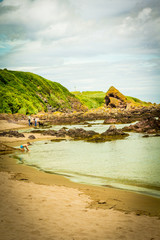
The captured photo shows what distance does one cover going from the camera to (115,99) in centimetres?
5688

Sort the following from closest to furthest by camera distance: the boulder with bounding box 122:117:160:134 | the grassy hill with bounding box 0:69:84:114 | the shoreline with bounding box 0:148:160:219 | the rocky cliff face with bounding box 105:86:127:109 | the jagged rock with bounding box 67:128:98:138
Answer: the shoreline with bounding box 0:148:160:219 < the jagged rock with bounding box 67:128:98:138 < the boulder with bounding box 122:117:160:134 < the grassy hill with bounding box 0:69:84:114 < the rocky cliff face with bounding box 105:86:127:109

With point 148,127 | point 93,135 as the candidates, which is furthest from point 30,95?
point 148,127

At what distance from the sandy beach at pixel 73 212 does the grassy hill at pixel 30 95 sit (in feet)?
158

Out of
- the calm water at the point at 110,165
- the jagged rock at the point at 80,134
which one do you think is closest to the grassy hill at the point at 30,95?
the jagged rock at the point at 80,134

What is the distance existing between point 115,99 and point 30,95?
34713 millimetres

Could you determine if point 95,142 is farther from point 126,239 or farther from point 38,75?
point 38,75

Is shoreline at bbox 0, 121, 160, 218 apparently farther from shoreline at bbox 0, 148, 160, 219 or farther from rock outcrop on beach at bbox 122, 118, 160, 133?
rock outcrop on beach at bbox 122, 118, 160, 133

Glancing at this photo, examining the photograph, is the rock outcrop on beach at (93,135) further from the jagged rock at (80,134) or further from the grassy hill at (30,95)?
the grassy hill at (30,95)

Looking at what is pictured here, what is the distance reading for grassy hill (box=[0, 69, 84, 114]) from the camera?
5450 cm

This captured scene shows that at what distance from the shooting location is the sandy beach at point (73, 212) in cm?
352

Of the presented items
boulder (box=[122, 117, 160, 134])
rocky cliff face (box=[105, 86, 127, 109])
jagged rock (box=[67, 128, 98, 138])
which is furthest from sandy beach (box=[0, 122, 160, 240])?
rocky cliff face (box=[105, 86, 127, 109])

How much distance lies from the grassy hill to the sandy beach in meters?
48.1

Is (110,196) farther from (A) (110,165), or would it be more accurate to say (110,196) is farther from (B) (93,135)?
(B) (93,135)

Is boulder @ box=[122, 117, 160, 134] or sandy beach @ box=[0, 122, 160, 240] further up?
boulder @ box=[122, 117, 160, 134]
